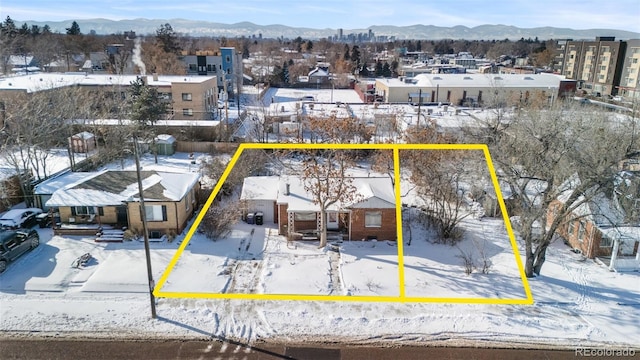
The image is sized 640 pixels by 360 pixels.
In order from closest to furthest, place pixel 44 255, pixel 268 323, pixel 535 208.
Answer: pixel 268 323, pixel 535 208, pixel 44 255

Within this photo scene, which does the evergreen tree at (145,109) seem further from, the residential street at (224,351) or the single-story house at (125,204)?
the residential street at (224,351)

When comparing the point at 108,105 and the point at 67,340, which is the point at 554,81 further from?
the point at 67,340

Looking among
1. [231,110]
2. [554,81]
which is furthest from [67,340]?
[554,81]

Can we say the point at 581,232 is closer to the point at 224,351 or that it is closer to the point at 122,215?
the point at 224,351

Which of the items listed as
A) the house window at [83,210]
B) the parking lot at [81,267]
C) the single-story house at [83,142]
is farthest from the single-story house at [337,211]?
the single-story house at [83,142]

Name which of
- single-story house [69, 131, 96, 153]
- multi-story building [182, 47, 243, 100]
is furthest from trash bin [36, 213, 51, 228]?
multi-story building [182, 47, 243, 100]

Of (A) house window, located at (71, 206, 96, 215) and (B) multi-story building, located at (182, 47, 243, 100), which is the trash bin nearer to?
(A) house window, located at (71, 206, 96, 215)

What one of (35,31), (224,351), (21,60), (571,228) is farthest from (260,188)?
(35,31)
